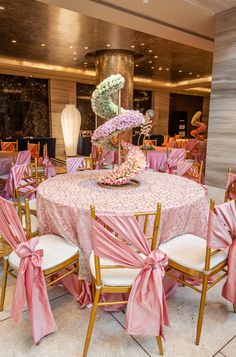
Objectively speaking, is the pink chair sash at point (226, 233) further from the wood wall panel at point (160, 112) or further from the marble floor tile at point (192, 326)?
the wood wall panel at point (160, 112)

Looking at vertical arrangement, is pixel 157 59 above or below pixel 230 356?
above

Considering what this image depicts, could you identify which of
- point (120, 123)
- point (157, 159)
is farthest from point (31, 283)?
point (157, 159)

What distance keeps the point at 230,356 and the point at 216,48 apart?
4.31m

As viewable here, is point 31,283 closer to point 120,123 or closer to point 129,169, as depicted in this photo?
point 129,169

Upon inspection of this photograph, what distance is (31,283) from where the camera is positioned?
1.67 m

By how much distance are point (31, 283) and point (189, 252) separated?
107 centimetres

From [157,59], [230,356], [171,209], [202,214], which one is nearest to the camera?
[230,356]

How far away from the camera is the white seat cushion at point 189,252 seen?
1.80 m

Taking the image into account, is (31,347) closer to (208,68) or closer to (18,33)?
(18,33)

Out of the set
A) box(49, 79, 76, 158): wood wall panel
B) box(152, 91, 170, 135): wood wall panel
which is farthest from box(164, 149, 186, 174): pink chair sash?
box(152, 91, 170, 135): wood wall panel

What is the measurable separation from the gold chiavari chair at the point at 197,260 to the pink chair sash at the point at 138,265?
0.27 m

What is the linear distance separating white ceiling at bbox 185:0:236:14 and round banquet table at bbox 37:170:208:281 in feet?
10.1

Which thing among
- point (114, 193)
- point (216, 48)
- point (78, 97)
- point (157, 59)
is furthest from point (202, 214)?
point (78, 97)

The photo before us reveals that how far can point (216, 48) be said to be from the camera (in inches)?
175
